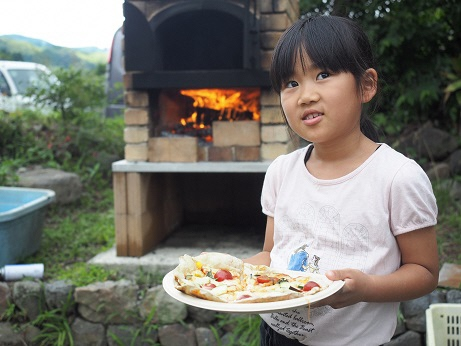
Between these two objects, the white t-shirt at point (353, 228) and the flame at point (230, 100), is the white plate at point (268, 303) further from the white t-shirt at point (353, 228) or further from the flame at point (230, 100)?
the flame at point (230, 100)

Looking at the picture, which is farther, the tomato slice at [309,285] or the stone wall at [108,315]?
the stone wall at [108,315]

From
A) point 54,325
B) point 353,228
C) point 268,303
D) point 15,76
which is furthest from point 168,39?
point 15,76

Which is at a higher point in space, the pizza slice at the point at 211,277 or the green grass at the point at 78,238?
the pizza slice at the point at 211,277

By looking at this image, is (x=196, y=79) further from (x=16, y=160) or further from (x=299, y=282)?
(x=16, y=160)

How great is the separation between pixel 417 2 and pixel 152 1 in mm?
3709

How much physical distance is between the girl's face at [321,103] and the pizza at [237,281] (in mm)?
373

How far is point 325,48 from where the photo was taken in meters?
1.49

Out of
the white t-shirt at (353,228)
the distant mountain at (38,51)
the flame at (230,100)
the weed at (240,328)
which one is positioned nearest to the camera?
the white t-shirt at (353,228)

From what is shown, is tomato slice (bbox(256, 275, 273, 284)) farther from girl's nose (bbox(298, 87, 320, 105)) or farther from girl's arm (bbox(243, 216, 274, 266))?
girl's nose (bbox(298, 87, 320, 105))

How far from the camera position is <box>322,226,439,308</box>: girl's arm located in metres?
1.38

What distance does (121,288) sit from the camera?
3410 millimetres

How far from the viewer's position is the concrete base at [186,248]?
12.3ft

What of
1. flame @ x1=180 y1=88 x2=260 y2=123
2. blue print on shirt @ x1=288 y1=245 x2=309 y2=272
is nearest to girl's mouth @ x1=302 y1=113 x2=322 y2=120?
blue print on shirt @ x1=288 y1=245 x2=309 y2=272

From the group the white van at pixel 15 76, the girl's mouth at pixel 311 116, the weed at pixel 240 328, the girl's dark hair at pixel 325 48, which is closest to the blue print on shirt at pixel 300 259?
the girl's mouth at pixel 311 116
